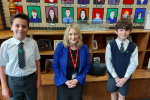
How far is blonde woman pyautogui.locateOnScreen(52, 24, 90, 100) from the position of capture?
4.81ft

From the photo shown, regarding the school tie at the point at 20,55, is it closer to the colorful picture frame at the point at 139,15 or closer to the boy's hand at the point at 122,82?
the boy's hand at the point at 122,82

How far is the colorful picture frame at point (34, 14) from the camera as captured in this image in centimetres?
203

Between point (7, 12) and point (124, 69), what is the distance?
2334mm

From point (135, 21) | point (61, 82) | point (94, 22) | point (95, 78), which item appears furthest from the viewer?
point (135, 21)

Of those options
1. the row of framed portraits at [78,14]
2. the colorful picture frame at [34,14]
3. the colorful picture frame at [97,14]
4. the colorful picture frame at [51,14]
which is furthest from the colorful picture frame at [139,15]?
the colorful picture frame at [34,14]

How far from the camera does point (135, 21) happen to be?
2.31 metres

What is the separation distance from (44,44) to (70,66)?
2.63ft

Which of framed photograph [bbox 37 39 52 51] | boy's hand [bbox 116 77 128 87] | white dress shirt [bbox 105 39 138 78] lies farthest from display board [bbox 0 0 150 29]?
boy's hand [bbox 116 77 128 87]

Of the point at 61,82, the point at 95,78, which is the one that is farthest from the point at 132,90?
the point at 61,82

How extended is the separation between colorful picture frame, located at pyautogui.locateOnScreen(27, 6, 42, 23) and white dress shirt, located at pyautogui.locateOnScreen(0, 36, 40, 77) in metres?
1.00

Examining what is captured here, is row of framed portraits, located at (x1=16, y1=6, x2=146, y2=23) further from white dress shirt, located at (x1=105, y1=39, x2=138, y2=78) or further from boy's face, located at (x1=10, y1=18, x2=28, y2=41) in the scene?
boy's face, located at (x1=10, y1=18, x2=28, y2=41)

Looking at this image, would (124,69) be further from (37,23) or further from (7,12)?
(7,12)

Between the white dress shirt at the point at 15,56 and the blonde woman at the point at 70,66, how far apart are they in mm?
391

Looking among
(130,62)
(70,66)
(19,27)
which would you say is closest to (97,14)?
(130,62)
